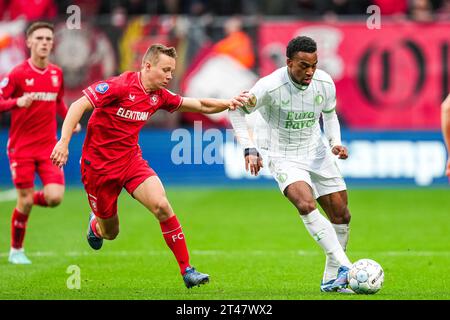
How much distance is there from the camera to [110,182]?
9.43 meters

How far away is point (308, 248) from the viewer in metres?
12.6

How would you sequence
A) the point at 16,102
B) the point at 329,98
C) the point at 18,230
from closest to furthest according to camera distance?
1. the point at 329,98
2. the point at 16,102
3. the point at 18,230

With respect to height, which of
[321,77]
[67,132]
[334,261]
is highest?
[321,77]

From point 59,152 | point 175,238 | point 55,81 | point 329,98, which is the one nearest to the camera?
point 59,152

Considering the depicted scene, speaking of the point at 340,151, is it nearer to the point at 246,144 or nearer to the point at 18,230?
the point at 246,144

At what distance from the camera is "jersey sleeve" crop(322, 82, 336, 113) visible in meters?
9.34

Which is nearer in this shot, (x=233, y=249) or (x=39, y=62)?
(x=39, y=62)

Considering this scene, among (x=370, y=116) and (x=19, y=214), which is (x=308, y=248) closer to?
(x=19, y=214)

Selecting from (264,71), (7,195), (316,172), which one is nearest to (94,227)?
(316,172)

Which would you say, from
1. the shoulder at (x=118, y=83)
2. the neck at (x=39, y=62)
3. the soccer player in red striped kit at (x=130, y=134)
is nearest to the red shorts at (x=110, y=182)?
the soccer player in red striped kit at (x=130, y=134)

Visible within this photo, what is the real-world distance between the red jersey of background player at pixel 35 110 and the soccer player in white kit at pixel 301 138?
10.9 feet

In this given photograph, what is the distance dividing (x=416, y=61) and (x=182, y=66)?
5104 mm

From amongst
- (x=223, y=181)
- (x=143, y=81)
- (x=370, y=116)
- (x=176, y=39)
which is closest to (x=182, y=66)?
(x=176, y=39)

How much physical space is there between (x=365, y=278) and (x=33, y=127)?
5.19m
